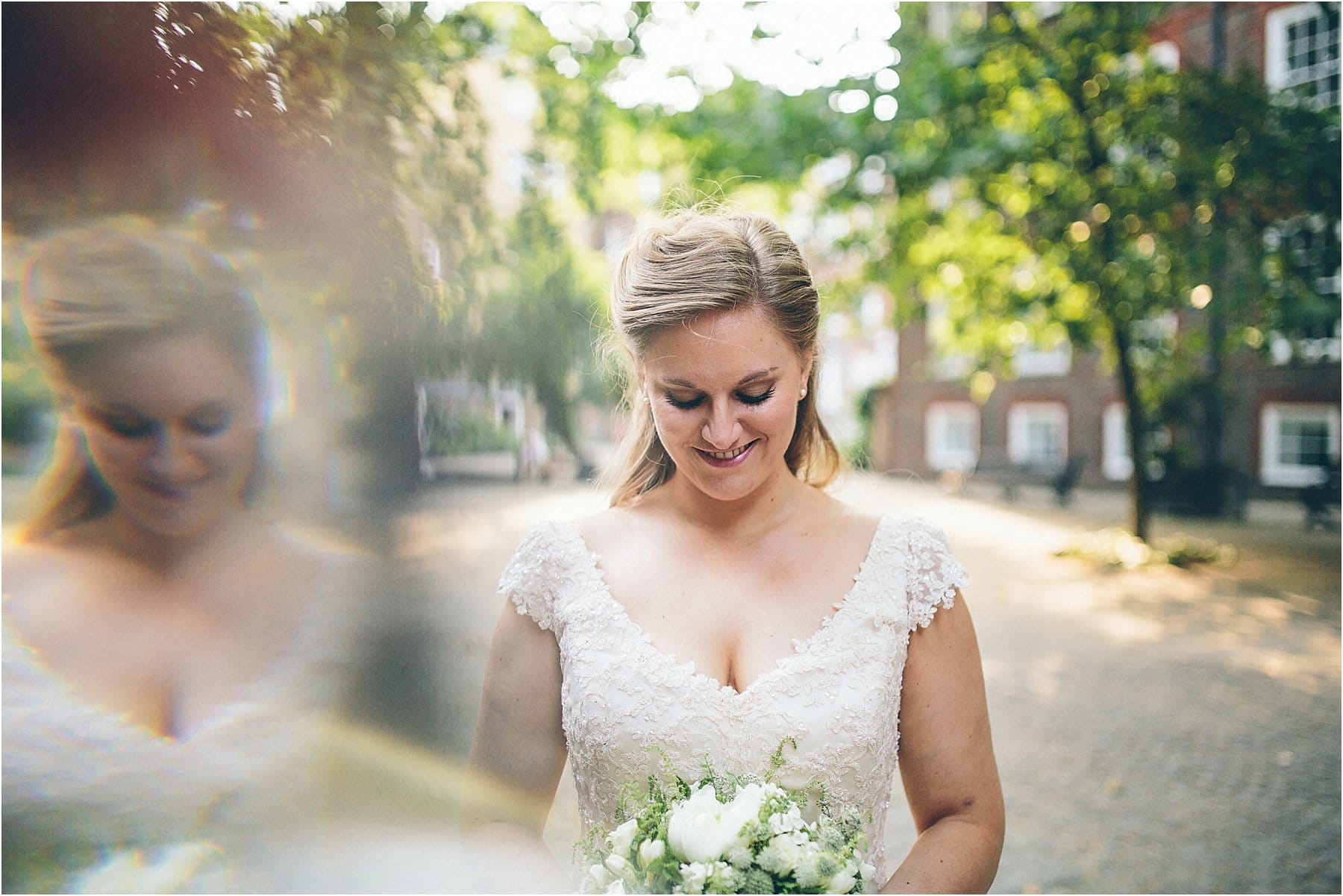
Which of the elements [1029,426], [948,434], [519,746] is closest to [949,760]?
[519,746]

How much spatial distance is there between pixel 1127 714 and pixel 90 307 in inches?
242

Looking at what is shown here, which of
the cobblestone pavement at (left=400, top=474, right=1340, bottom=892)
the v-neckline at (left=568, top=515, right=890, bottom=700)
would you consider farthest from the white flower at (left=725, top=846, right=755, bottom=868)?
the cobblestone pavement at (left=400, top=474, right=1340, bottom=892)

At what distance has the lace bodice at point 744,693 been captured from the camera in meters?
1.62

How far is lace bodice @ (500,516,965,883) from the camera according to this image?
1.62 metres

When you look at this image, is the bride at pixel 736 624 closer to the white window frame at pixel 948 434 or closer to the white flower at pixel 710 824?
the white flower at pixel 710 824

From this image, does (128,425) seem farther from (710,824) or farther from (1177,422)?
(1177,422)

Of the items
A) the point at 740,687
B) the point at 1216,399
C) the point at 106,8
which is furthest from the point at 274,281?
the point at 1216,399

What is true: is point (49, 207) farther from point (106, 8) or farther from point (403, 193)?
point (403, 193)

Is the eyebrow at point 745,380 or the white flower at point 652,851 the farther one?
the eyebrow at point 745,380

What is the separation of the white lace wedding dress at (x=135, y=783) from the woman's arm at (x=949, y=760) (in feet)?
4.79

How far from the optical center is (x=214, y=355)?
1716mm

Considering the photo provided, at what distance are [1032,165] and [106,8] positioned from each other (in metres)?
8.67

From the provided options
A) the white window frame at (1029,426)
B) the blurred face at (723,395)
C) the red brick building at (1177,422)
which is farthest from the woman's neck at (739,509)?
the white window frame at (1029,426)

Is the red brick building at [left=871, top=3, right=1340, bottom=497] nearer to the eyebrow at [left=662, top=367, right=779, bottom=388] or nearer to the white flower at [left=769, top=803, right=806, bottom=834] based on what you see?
the eyebrow at [left=662, top=367, right=779, bottom=388]
